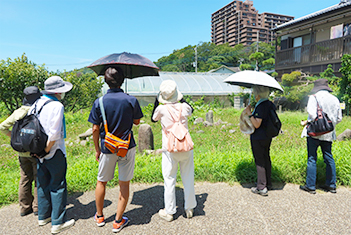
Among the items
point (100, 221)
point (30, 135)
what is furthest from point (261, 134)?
point (30, 135)

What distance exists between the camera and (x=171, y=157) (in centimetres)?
290

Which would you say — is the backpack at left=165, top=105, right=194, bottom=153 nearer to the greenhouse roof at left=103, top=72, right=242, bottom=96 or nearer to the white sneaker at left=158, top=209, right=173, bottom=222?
the white sneaker at left=158, top=209, right=173, bottom=222

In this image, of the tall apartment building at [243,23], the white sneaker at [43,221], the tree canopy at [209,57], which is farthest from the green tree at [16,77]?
the tall apartment building at [243,23]

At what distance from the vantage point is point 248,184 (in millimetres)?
4090

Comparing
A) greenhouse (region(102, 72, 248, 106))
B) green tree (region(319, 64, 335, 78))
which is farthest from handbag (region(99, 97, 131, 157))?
greenhouse (region(102, 72, 248, 106))

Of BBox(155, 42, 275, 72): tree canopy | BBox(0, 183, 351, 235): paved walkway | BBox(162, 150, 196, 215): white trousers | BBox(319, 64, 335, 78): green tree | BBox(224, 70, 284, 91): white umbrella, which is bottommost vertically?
BBox(0, 183, 351, 235): paved walkway

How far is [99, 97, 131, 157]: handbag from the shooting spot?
102 inches

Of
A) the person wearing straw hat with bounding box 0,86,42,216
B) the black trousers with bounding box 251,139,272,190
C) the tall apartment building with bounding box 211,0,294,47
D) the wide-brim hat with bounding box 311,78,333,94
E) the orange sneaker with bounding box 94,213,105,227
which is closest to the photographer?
the orange sneaker with bounding box 94,213,105,227

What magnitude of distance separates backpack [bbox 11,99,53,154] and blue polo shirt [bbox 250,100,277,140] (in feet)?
9.73

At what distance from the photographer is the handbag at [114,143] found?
102 inches

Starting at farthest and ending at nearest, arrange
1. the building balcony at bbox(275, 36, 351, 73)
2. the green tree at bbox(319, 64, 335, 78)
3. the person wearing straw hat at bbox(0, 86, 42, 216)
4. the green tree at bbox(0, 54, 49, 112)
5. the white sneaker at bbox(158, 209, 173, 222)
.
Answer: the building balcony at bbox(275, 36, 351, 73) → the green tree at bbox(319, 64, 335, 78) → the green tree at bbox(0, 54, 49, 112) → the person wearing straw hat at bbox(0, 86, 42, 216) → the white sneaker at bbox(158, 209, 173, 222)

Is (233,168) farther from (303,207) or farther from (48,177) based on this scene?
(48,177)

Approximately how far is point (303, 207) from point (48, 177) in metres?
3.49

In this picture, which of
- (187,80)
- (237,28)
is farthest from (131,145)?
(237,28)
